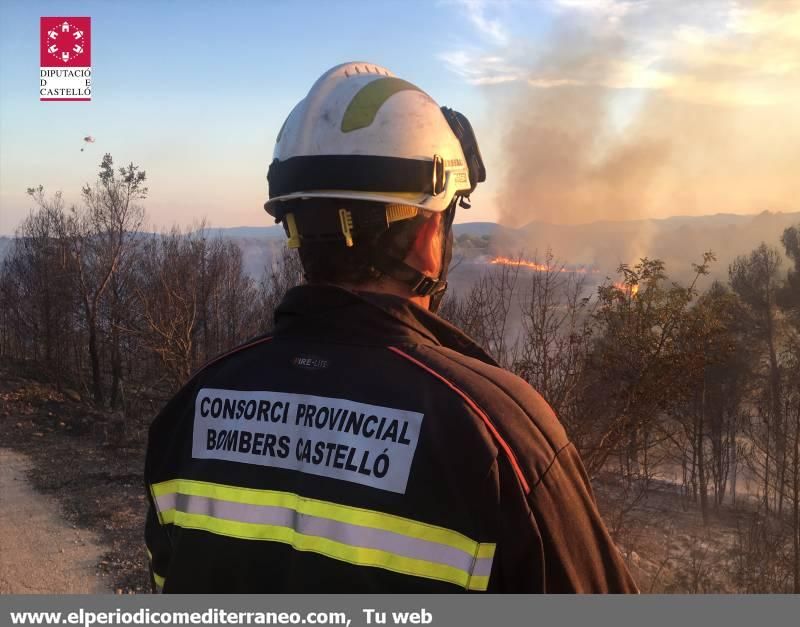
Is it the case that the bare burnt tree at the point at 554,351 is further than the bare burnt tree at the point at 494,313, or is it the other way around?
the bare burnt tree at the point at 494,313

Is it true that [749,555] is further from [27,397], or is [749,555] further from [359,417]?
[27,397]

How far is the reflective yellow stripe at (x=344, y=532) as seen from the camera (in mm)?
1231

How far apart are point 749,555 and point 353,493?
18.7 meters

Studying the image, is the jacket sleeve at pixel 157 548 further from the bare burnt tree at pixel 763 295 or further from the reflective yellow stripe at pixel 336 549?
the bare burnt tree at pixel 763 295

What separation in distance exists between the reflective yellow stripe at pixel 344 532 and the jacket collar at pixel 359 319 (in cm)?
37

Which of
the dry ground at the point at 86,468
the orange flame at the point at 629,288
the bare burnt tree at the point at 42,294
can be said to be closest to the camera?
the dry ground at the point at 86,468

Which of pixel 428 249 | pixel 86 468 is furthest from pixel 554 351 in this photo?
pixel 86 468

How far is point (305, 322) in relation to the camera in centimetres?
155

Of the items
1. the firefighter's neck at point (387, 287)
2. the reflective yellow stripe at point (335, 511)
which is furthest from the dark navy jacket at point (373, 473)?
the firefighter's neck at point (387, 287)

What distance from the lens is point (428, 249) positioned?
178 centimetres

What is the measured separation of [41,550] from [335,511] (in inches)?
367

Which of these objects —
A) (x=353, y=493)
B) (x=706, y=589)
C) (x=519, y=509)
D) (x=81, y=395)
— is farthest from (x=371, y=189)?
(x=81, y=395)

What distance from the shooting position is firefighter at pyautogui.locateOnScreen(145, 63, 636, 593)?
1250 mm

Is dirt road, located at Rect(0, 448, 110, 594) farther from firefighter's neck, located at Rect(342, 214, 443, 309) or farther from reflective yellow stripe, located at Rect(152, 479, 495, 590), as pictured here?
firefighter's neck, located at Rect(342, 214, 443, 309)
